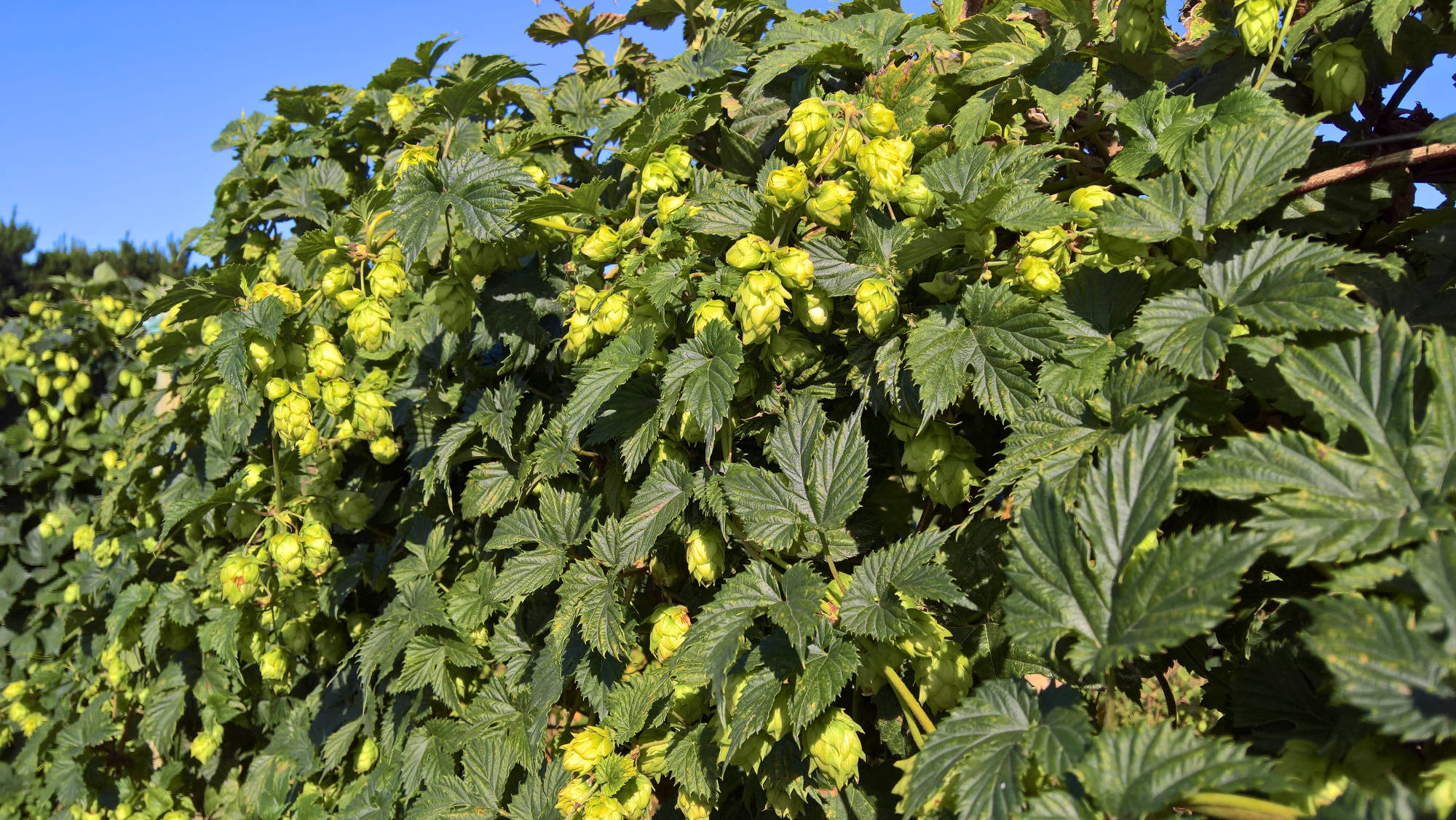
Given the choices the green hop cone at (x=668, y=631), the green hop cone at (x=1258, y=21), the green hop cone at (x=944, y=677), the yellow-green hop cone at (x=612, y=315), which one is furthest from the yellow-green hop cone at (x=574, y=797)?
the green hop cone at (x=1258, y=21)

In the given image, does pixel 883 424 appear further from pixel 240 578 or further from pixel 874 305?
Answer: pixel 240 578

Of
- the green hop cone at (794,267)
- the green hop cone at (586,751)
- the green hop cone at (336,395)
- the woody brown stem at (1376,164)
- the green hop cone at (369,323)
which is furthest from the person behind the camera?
Answer: the green hop cone at (336,395)

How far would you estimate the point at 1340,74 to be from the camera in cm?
133

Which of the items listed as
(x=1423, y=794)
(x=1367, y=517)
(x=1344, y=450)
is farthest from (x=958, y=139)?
(x=1423, y=794)

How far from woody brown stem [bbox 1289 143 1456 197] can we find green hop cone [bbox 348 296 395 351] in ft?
5.81

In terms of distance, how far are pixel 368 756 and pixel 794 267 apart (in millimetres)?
2242

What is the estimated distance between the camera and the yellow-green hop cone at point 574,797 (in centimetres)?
159

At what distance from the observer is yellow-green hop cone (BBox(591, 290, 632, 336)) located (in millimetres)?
1627

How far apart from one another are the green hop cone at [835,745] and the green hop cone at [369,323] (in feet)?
4.07

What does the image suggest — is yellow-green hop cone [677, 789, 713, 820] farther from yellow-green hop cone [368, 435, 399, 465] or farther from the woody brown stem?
the woody brown stem

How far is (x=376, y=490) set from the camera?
274cm

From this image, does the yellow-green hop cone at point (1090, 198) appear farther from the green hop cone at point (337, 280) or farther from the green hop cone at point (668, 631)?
the green hop cone at point (337, 280)

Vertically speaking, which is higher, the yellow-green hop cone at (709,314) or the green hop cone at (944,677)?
the yellow-green hop cone at (709,314)

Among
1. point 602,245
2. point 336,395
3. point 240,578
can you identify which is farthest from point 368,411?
point 602,245
